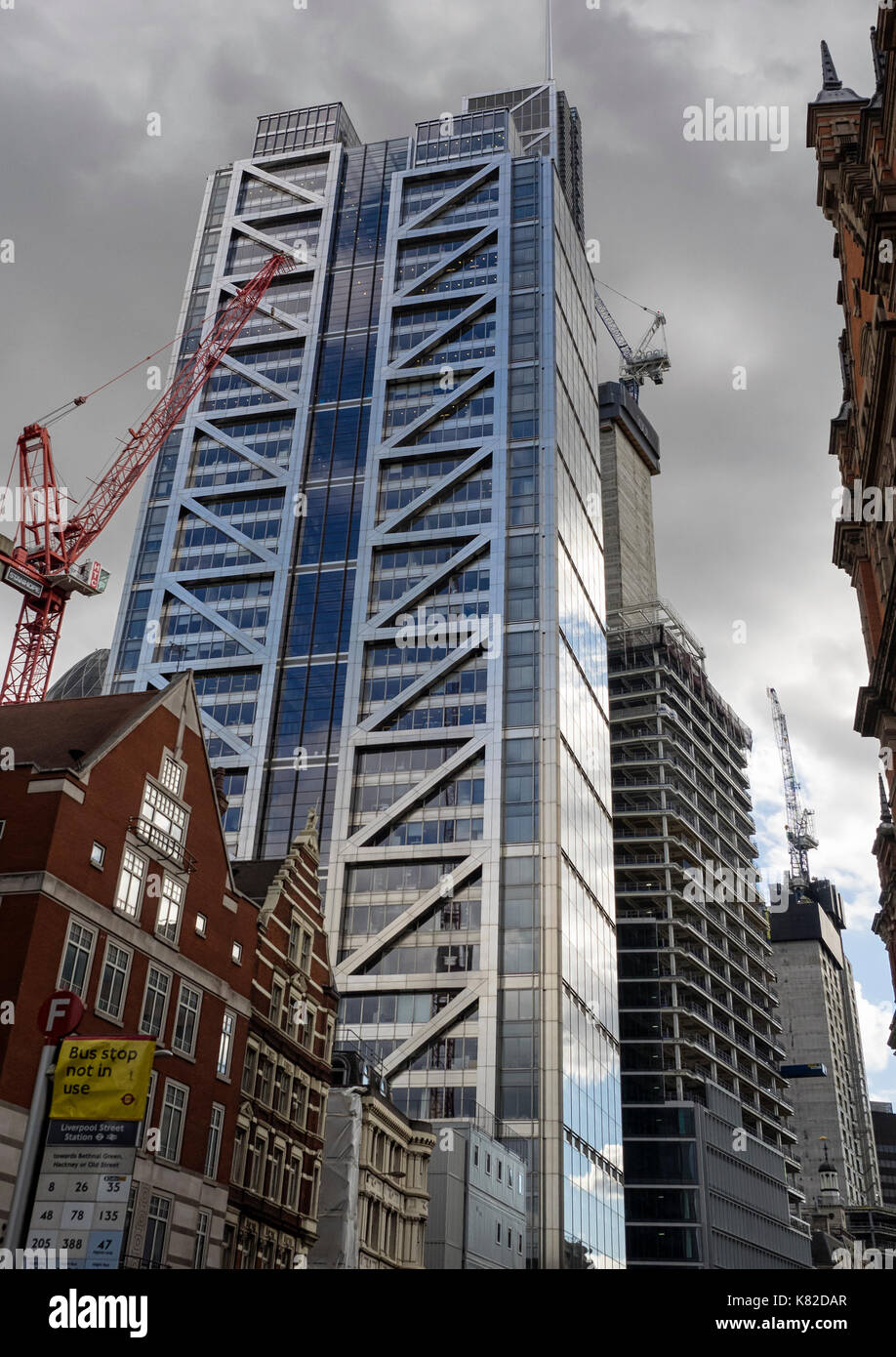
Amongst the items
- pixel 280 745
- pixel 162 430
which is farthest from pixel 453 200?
pixel 280 745

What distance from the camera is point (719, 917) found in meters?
158

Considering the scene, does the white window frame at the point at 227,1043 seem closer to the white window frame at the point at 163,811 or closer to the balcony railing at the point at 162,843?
the balcony railing at the point at 162,843

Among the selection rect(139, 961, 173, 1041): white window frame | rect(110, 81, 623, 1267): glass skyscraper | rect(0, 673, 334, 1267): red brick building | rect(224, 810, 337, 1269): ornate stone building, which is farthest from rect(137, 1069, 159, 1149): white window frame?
rect(110, 81, 623, 1267): glass skyscraper

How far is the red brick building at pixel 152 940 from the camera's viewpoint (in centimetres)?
3728

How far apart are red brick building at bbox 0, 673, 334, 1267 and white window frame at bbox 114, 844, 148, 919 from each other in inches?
2.6

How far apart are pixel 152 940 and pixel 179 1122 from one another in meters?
6.18

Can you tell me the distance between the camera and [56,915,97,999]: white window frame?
37500 mm

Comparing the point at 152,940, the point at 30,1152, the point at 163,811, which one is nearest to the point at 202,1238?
the point at 152,940

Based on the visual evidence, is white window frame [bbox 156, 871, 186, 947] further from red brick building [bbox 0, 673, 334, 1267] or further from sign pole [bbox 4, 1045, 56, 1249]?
sign pole [bbox 4, 1045, 56, 1249]

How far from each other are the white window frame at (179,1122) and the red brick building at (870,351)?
91.6ft

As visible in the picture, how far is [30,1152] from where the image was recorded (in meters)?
24.0

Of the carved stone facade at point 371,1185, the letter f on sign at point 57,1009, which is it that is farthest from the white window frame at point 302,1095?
the letter f on sign at point 57,1009

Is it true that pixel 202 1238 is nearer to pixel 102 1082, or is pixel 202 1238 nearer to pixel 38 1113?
pixel 102 1082
